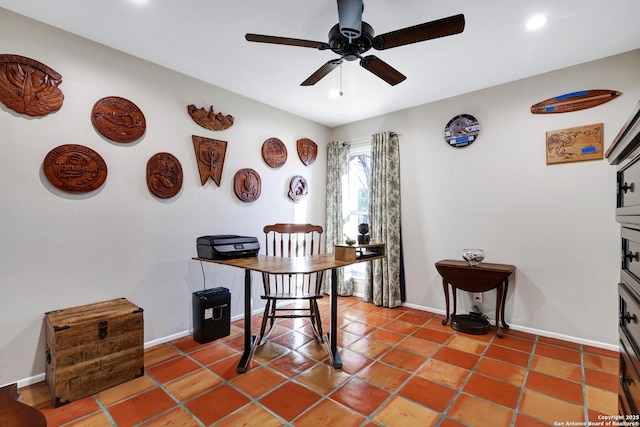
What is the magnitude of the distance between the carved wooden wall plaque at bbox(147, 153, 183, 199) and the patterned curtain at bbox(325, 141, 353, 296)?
2.14 m

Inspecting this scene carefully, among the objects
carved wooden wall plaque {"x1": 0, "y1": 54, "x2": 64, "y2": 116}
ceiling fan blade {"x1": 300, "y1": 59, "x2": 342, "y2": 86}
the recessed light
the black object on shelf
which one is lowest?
the black object on shelf

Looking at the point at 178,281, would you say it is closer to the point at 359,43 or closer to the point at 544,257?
the point at 359,43

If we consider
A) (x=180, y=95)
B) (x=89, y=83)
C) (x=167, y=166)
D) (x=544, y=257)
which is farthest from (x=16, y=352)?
(x=544, y=257)

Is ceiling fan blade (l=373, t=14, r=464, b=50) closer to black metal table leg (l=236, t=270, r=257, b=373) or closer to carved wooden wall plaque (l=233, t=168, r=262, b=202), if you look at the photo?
black metal table leg (l=236, t=270, r=257, b=373)

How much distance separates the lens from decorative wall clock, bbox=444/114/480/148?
318 centimetres

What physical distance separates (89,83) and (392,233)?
3.25m

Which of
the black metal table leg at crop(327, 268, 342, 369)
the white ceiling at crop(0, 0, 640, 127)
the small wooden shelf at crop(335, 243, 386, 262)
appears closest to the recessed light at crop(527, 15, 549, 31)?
the white ceiling at crop(0, 0, 640, 127)

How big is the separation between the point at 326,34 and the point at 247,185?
1748 millimetres

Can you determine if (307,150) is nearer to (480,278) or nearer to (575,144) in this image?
(480,278)

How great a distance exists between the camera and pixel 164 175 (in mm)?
2660

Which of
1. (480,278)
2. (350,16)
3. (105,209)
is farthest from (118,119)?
(480,278)

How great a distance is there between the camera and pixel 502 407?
176 centimetres

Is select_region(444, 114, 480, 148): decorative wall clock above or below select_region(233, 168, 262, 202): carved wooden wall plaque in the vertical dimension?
above

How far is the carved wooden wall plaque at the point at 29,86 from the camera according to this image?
192 cm
